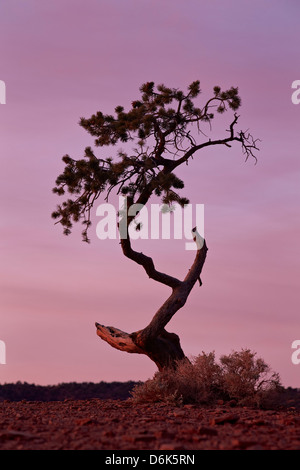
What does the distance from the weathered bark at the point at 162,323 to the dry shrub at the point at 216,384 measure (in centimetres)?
205

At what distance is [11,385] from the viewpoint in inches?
1177

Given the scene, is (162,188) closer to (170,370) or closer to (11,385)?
(170,370)

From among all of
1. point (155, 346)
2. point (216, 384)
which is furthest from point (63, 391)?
point (216, 384)

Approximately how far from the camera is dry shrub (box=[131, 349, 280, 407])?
59.5ft

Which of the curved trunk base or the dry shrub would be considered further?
the curved trunk base

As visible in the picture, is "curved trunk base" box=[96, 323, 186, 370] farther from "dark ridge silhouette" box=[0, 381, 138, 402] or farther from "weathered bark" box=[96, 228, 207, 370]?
"dark ridge silhouette" box=[0, 381, 138, 402]

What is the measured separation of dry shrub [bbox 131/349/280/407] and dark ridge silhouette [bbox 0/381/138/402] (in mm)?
8951

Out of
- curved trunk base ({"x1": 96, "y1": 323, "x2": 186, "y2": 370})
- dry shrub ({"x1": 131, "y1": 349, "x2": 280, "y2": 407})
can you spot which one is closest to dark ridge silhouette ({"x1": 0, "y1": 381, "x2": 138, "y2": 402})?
curved trunk base ({"x1": 96, "y1": 323, "x2": 186, "y2": 370})

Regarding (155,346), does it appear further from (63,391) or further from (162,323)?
(63,391)

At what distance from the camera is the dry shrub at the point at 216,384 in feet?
59.5

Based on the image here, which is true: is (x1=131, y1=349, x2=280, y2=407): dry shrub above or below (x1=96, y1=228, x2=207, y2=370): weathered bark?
below

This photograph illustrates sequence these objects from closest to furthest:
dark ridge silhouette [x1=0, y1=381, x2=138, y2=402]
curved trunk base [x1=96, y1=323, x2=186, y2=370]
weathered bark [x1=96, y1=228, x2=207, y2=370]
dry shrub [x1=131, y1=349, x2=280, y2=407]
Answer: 1. dry shrub [x1=131, y1=349, x2=280, y2=407]
2. weathered bark [x1=96, y1=228, x2=207, y2=370]
3. curved trunk base [x1=96, y1=323, x2=186, y2=370]
4. dark ridge silhouette [x1=0, y1=381, x2=138, y2=402]
